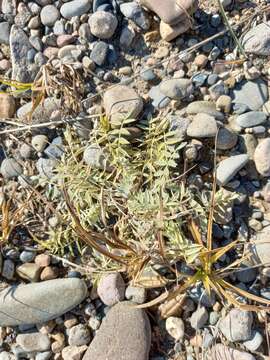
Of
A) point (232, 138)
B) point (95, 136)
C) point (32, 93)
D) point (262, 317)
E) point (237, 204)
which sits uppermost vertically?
point (32, 93)

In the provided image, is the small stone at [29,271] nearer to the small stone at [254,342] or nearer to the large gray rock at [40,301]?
the large gray rock at [40,301]

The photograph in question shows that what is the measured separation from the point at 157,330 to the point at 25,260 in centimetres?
71

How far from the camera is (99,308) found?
2631mm

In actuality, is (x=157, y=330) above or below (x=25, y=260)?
below

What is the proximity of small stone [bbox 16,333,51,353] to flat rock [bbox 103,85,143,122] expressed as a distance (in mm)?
1071

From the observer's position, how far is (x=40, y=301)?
261 cm

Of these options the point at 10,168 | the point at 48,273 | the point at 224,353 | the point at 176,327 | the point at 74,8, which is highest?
the point at 74,8

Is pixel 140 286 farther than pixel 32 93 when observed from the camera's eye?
No

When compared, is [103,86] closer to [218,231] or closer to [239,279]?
[218,231]

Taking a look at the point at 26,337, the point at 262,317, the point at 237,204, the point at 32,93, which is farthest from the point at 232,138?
the point at 26,337

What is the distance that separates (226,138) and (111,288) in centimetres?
85

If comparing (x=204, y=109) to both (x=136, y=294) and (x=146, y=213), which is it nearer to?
(x=146, y=213)

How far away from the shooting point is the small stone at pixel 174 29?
2621mm

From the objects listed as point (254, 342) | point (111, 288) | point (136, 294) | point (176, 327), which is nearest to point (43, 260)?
point (111, 288)
